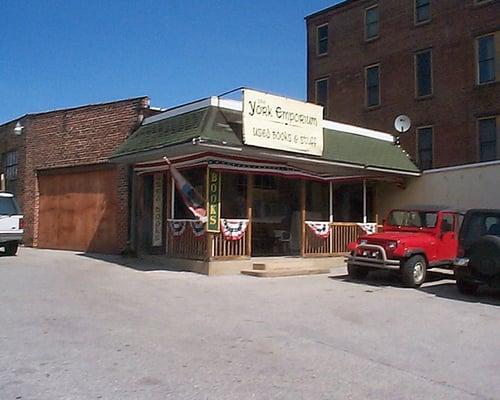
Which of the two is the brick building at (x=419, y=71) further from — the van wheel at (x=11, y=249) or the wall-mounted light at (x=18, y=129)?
the van wheel at (x=11, y=249)

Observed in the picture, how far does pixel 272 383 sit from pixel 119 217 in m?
13.8

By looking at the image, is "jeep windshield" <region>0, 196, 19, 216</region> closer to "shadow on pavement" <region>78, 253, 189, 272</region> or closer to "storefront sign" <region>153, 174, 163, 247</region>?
"shadow on pavement" <region>78, 253, 189, 272</region>

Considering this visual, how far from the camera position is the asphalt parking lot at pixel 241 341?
5.23 meters

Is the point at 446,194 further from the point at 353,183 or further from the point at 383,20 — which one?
the point at 383,20

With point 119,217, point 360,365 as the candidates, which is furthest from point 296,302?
point 119,217

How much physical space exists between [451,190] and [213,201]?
8.39m

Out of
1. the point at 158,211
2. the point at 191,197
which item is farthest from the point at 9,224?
the point at 191,197

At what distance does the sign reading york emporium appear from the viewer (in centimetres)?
1416

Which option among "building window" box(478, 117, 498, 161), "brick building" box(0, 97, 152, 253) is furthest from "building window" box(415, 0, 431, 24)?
A: "brick building" box(0, 97, 152, 253)

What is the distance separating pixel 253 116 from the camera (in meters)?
14.2

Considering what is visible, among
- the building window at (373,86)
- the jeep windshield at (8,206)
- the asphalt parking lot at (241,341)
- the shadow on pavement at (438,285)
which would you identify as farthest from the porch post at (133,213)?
the building window at (373,86)

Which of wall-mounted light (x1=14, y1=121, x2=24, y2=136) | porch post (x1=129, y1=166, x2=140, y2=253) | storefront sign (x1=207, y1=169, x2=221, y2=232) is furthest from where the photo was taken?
wall-mounted light (x1=14, y1=121, x2=24, y2=136)

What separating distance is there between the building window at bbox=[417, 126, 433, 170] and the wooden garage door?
48.8 ft

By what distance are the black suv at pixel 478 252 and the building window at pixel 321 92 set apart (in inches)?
793
